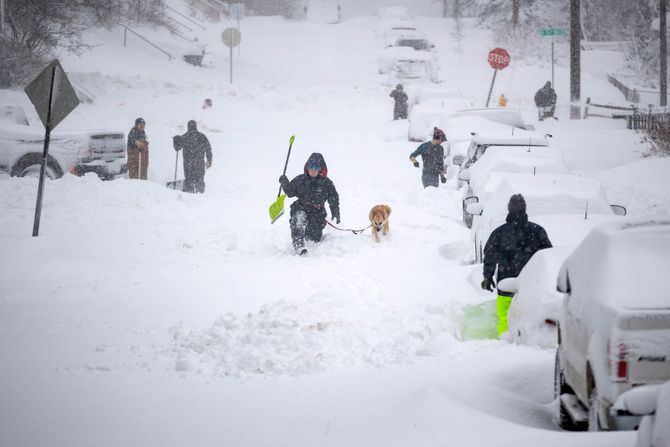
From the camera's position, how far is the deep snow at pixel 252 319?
198 inches

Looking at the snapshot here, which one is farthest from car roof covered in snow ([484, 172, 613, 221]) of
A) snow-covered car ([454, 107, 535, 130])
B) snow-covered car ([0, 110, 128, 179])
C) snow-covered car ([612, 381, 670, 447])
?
snow-covered car ([454, 107, 535, 130])

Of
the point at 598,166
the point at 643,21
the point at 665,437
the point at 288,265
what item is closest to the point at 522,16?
the point at 643,21

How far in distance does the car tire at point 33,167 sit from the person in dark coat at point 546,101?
65.9 feet

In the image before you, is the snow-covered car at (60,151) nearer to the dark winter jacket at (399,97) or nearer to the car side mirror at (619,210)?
the car side mirror at (619,210)

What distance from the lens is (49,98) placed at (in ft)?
37.1

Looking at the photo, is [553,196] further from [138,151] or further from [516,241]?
[138,151]

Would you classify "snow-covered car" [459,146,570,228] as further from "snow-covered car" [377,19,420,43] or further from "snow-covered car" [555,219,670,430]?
"snow-covered car" [377,19,420,43]

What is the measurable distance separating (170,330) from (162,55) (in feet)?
110

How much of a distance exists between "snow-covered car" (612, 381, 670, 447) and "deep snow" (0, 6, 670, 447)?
0.22 meters

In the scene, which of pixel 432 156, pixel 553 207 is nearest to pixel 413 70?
pixel 432 156

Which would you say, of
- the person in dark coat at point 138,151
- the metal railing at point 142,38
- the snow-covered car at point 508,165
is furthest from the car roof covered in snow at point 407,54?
the snow-covered car at point 508,165

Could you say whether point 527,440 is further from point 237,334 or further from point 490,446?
point 237,334

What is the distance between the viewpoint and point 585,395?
4609 mm

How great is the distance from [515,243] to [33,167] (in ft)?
37.8
